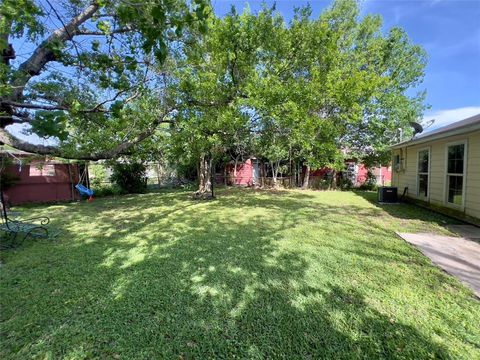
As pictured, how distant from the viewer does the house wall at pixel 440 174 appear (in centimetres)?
608

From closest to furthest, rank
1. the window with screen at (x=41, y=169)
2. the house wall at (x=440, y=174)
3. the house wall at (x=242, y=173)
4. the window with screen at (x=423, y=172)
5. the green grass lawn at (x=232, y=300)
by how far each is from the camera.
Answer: the green grass lawn at (x=232, y=300), the house wall at (x=440, y=174), the window with screen at (x=423, y=172), the window with screen at (x=41, y=169), the house wall at (x=242, y=173)

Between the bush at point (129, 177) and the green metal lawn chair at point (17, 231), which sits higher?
the bush at point (129, 177)

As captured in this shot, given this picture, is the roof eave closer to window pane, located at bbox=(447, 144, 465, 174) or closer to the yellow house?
the yellow house

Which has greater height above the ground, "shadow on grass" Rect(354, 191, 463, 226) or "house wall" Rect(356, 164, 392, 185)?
"house wall" Rect(356, 164, 392, 185)

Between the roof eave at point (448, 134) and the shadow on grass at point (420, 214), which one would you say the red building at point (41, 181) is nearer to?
the shadow on grass at point (420, 214)

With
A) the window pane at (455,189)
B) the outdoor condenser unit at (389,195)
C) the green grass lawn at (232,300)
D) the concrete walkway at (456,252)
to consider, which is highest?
the window pane at (455,189)

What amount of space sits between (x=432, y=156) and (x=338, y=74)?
168 inches

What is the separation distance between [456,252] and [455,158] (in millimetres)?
4130

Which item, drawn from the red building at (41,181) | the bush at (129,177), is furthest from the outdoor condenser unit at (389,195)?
the red building at (41,181)

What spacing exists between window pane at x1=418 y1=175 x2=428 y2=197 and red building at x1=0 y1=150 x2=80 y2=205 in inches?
579

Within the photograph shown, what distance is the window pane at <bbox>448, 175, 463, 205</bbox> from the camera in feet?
22.2

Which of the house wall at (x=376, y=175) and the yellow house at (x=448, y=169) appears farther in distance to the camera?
the house wall at (x=376, y=175)

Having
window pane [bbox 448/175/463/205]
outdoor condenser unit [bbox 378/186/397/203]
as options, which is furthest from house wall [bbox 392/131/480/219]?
outdoor condenser unit [bbox 378/186/397/203]

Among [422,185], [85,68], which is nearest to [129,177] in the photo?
[85,68]
